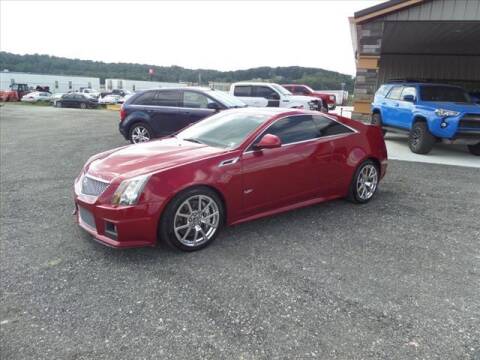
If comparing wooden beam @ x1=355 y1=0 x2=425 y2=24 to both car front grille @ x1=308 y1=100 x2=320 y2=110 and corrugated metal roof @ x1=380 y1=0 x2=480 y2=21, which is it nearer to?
corrugated metal roof @ x1=380 y1=0 x2=480 y2=21

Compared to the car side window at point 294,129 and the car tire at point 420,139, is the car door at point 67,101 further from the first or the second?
the car side window at point 294,129

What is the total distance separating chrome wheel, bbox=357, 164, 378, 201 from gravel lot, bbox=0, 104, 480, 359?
27cm

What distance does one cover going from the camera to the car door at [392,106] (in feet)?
34.5

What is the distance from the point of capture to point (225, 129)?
474 centimetres

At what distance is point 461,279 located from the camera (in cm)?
341

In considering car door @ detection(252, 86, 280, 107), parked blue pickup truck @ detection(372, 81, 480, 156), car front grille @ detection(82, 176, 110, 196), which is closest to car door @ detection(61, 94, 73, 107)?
car door @ detection(252, 86, 280, 107)

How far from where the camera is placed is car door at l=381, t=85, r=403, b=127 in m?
10.5

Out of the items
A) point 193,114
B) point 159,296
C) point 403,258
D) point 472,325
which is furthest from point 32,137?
point 472,325

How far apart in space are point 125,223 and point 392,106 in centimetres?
927

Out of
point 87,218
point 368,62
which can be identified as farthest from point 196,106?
point 368,62

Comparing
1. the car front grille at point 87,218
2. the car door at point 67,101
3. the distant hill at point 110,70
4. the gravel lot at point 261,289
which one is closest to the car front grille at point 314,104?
the gravel lot at point 261,289

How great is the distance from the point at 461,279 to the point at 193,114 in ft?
23.7

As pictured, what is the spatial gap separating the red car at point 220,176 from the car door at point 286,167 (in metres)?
0.01

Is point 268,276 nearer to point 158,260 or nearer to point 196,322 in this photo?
point 196,322
